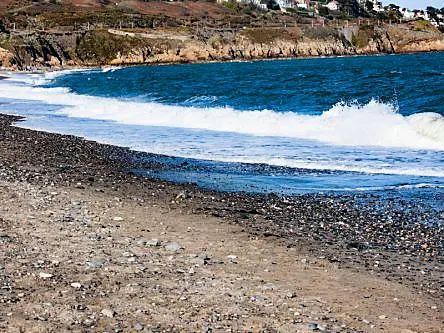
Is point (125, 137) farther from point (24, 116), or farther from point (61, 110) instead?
point (61, 110)

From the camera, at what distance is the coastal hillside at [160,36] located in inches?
3979

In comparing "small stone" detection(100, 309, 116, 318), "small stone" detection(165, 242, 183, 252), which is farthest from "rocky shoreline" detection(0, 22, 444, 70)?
"small stone" detection(100, 309, 116, 318)

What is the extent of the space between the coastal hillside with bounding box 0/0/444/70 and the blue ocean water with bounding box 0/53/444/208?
205 ft

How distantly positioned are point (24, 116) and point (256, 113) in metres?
8.78

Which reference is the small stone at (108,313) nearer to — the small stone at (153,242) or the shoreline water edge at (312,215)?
the small stone at (153,242)

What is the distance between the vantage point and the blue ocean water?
12.6 m

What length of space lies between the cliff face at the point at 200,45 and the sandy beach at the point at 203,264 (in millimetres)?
85373

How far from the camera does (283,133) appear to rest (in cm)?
2119

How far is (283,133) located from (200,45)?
97.0 meters

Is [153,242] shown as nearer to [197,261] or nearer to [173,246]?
[173,246]


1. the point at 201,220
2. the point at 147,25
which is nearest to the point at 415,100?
the point at 201,220

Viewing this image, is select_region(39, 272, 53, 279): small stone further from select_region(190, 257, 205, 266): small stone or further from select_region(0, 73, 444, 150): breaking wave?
select_region(0, 73, 444, 150): breaking wave

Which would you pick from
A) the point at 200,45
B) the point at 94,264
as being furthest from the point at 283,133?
the point at 200,45

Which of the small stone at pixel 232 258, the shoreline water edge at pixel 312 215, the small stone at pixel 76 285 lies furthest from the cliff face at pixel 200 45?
the small stone at pixel 76 285
